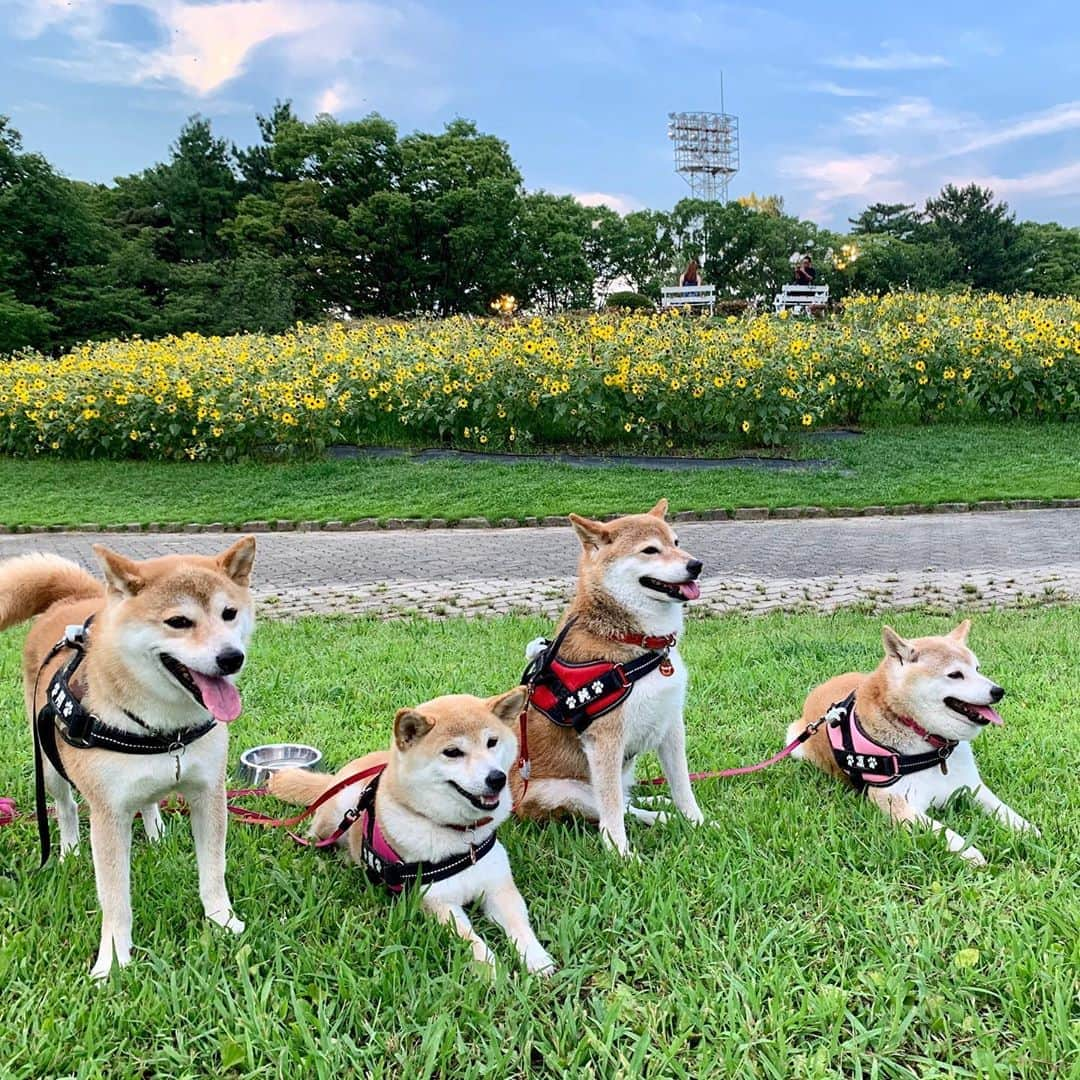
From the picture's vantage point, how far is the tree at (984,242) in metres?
51.6

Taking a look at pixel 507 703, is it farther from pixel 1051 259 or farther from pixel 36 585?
pixel 1051 259

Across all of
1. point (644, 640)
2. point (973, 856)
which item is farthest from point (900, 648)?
point (644, 640)

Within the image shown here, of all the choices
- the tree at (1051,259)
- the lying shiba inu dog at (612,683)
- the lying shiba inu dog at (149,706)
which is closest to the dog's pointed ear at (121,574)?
the lying shiba inu dog at (149,706)

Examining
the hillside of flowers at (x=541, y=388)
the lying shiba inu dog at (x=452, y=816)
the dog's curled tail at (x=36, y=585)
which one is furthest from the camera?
the hillside of flowers at (x=541, y=388)

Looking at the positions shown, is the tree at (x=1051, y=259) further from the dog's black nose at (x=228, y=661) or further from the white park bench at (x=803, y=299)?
the dog's black nose at (x=228, y=661)

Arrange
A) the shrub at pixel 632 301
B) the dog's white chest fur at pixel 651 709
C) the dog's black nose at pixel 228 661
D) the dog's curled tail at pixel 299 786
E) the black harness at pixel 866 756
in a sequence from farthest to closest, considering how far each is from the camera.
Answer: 1. the shrub at pixel 632 301
2. the dog's curled tail at pixel 299 786
3. the black harness at pixel 866 756
4. the dog's white chest fur at pixel 651 709
5. the dog's black nose at pixel 228 661

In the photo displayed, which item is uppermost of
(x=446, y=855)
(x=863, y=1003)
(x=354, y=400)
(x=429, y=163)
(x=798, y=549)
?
(x=429, y=163)

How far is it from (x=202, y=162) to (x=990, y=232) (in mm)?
46096

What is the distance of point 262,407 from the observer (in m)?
13.6

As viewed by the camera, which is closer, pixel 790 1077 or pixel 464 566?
pixel 790 1077

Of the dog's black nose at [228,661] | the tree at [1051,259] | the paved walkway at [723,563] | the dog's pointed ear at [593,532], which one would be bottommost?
the paved walkway at [723,563]

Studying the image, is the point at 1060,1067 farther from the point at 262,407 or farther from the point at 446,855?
the point at 262,407

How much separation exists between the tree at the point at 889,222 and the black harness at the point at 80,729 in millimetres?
62552

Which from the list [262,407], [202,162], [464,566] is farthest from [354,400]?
[202,162]
